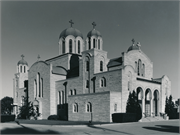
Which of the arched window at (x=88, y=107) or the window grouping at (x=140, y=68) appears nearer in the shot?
the arched window at (x=88, y=107)

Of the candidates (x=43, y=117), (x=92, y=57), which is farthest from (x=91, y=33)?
(x=43, y=117)

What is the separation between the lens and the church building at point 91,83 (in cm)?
3319

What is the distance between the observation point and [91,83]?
3759 cm

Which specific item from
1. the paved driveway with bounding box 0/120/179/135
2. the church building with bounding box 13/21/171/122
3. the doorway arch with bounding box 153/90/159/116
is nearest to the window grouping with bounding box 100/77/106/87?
the church building with bounding box 13/21/171/122

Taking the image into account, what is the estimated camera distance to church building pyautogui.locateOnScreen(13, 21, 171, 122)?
33188 mm

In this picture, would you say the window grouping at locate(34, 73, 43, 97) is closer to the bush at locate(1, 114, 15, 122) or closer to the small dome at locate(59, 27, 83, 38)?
the small dome at locate(59, 27, 83, 38)

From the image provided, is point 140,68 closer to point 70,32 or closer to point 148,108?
point 148,108

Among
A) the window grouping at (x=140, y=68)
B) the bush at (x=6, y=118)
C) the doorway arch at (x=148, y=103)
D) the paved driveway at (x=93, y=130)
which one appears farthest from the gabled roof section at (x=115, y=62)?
the bush at (x=6, y=118)

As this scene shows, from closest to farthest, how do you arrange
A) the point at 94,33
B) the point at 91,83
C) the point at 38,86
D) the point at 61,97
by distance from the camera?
the point at 91,83, the point at 94,33, the point at 61,97, the point at 38,86

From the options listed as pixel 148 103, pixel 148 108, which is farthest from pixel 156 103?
pixel 148 108

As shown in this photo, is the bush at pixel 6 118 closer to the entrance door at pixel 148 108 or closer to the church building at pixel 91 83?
the church building at pixel 91 83

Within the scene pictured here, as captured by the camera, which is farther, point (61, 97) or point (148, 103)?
point (61, 97)

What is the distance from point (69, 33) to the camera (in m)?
47.7

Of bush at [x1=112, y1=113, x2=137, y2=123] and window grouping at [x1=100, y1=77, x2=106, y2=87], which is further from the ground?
window grouping at [x1=100, y1=77, x2=106, y2=87]
